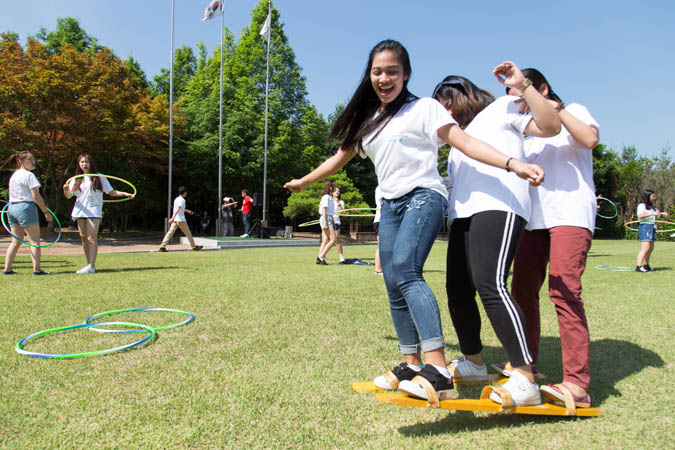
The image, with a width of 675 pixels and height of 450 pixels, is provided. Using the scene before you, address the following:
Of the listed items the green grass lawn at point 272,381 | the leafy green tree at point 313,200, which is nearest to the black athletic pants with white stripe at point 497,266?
the green grass lawn at point 272,381

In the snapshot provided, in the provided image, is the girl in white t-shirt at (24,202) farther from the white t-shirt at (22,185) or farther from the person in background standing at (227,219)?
the person in background standing at (227,219)

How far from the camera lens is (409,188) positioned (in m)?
2.54

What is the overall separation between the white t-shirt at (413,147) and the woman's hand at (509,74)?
37 centimetres

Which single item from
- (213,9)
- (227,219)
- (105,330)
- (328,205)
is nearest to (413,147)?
(105,330)

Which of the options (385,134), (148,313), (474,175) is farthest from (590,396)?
(148,313)

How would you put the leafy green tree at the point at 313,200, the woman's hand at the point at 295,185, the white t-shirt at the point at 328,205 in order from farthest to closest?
the leafy green tree at the point at 313,200, the white t-shirt at the point at 328,205, the woman's hand at the point at 295,185

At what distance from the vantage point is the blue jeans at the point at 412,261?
7.90 feet

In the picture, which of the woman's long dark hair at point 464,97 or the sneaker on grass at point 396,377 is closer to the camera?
the sneaker on grass at point 396,377

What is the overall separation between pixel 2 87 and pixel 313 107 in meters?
18.0

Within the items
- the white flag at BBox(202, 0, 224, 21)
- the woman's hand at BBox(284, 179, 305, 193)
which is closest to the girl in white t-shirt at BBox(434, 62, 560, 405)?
the woman's hand at BBox(284, 179, 305, 193)

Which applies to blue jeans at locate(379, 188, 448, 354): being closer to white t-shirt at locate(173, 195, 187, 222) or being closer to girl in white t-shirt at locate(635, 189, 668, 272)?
girl in white t-shirt at locate(635, 189, 668, 272)

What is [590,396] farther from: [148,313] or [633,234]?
[633,234]

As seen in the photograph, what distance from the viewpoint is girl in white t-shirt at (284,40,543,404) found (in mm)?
2389

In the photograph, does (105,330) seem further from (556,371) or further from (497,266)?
(556,371)
